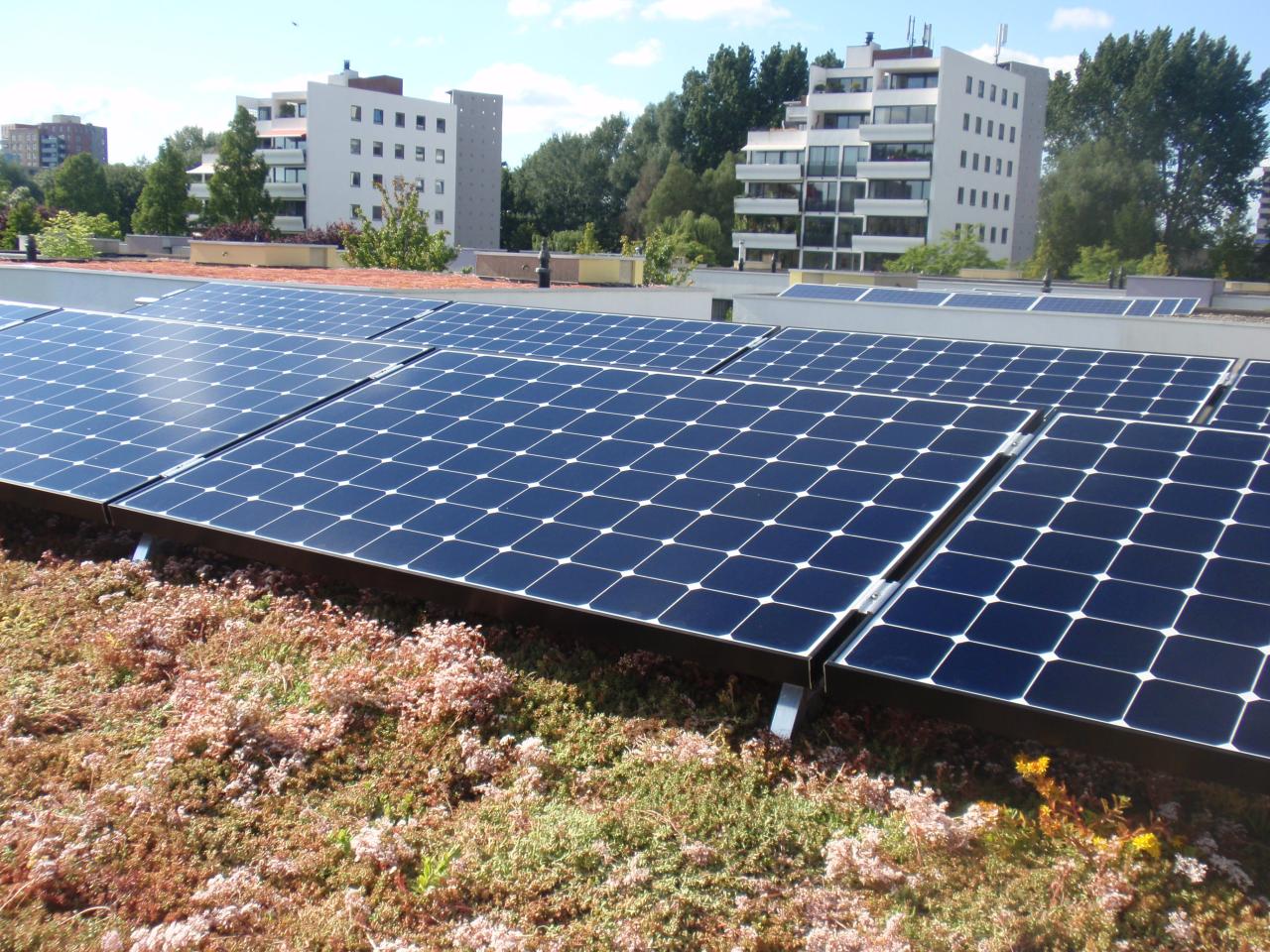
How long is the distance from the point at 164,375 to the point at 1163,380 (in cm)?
1454

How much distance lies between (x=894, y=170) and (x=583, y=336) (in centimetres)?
8927

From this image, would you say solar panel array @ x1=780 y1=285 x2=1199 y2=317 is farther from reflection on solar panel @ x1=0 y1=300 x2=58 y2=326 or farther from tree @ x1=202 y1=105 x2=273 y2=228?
tree @ x1=202 y1=105 x2=273 y2=228

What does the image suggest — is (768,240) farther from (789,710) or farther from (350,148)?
(789,710)

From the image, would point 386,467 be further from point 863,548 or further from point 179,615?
point 863,548

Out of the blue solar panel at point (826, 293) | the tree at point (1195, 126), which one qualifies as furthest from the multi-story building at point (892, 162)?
the blue solar panel at point (826, 293)

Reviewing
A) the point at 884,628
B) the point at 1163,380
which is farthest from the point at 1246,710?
the point at 1163,380

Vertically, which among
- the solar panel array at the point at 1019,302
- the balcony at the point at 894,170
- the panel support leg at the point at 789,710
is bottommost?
the panel support leg at the point at 789,710

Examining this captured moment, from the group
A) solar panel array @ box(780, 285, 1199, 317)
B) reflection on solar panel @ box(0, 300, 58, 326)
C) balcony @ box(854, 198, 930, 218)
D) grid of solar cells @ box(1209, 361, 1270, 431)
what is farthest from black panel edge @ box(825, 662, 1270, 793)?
balcony @ box(854, 198, 930, 218)

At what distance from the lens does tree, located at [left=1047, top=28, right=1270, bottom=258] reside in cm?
10875

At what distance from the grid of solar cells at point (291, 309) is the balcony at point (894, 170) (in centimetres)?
8615

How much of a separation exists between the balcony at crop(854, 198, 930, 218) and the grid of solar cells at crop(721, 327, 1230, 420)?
283 feet

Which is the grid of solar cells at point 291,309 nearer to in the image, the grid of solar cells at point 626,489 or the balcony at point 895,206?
the grid of solar cells at point 626,489

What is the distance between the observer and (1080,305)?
32469 millimetres

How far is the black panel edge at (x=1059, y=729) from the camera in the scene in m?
6.38
